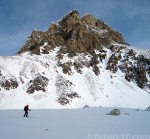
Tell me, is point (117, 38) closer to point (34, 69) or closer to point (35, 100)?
point (34, 69)

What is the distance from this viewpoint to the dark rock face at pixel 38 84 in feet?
258

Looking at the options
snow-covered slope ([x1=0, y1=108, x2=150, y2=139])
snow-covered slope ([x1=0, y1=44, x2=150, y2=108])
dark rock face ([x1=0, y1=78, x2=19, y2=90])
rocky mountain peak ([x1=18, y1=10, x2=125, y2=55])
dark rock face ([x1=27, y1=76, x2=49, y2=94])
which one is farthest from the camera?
rocky mountain peak ([x1=18, y1=10, x2=125, y2=55])

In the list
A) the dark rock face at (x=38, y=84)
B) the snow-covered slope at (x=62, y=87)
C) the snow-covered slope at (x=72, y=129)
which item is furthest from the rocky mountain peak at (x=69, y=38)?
the snow-covered slope at (x=72, y=129)

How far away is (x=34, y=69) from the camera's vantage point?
289 ft

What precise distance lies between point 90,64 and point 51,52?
18507mm

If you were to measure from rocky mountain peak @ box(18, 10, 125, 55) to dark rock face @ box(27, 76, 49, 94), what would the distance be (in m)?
21.3

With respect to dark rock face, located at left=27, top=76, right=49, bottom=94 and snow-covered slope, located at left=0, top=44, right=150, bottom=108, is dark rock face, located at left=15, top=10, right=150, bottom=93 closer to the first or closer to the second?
snow-covered slope, located at left=0, top=44, right=150, bottom=108

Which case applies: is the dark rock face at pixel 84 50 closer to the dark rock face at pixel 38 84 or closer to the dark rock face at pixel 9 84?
the dark rock face at pixel 38 84

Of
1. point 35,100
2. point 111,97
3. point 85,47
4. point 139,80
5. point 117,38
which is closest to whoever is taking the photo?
point 35,100

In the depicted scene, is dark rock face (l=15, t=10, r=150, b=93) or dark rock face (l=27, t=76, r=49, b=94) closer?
dark rock face (l=27, t=76, r=49, b=94)

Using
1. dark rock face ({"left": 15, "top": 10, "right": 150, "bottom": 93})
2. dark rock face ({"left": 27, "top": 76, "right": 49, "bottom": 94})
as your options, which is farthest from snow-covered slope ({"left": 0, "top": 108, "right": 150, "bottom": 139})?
dark rock face ({"left": 15, "top": 10, "right": 150, "bottom": 93})

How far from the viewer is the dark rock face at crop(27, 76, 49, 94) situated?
7869 centimetres

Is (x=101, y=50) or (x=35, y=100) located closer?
(x=35, y=100)

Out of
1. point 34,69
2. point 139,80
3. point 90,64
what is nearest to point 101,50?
point 90,64
